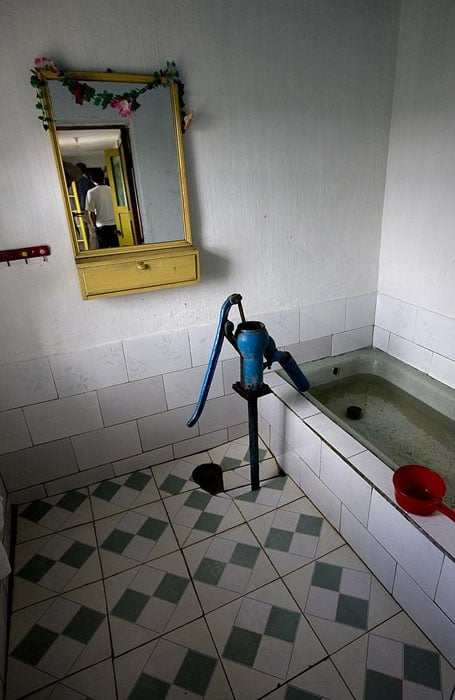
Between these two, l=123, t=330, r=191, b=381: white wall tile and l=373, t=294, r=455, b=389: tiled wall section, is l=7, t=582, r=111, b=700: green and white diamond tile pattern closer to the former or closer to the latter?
l=123, t=330, r=191, b=381: white wall tile

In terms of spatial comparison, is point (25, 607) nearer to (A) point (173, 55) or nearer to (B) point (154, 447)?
(B) point (154, 447)

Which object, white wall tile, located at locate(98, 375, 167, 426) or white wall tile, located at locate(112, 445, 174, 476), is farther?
white wall tile, located at locate(112, 445, 174, 476)

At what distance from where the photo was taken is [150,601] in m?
1.26

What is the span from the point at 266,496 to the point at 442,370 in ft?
3.05

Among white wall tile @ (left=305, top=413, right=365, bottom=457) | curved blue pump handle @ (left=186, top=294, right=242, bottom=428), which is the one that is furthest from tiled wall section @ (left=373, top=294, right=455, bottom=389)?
curved blue pump handle @ (left=186, top=294, right=242, bottom=428)

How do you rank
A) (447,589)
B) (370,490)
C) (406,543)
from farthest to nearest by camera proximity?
(370,490)
(406,543)
(447,589)

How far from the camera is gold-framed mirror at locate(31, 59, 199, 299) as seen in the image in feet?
4.11

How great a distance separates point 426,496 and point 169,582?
87cm

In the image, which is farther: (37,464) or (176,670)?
(37,464)

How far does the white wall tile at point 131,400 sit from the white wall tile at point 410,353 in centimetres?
115

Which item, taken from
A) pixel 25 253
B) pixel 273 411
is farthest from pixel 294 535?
pixel 25 253

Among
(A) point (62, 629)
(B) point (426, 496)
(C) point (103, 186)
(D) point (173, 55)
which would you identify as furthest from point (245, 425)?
(D) point (173, 55)

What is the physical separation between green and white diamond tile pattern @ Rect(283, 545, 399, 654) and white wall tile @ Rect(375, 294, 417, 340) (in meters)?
1.02

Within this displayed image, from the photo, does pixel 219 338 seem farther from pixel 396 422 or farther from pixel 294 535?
pixel 396 422
